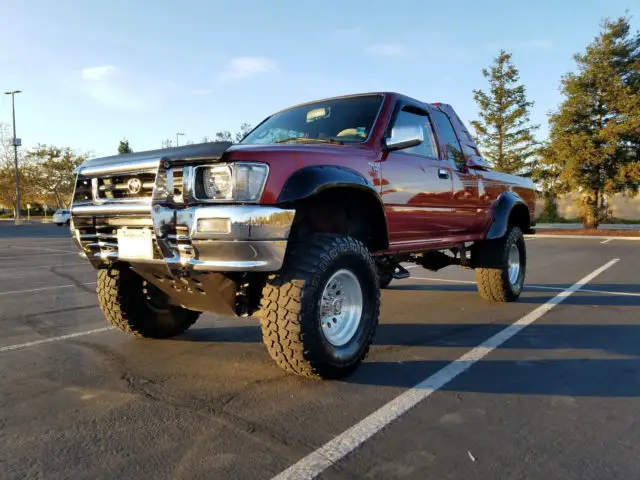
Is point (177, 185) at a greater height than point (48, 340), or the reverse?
point (177, 185)

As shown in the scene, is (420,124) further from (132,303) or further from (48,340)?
(48,340)

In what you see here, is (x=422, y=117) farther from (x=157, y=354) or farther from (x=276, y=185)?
(x=157, y=354)

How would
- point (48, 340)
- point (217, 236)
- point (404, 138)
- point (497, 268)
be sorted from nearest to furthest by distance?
point (217, 236) < point (404, 138) < point (48, 340) < point (497, 268)

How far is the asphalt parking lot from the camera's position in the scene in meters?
2.09

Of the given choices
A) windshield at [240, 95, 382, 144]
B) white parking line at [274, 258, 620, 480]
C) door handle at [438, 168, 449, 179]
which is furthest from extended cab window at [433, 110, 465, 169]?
white parking line at [274, 258, 620, 480]

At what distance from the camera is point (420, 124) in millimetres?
4625

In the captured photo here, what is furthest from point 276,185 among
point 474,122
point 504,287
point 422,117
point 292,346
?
point 474,122

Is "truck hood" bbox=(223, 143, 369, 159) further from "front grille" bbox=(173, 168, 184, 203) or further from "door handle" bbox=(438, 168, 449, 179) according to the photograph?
"door handle" bbox=(438, 168, 449, 179)

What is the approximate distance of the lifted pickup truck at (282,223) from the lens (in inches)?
108

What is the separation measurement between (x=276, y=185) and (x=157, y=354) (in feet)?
5.97

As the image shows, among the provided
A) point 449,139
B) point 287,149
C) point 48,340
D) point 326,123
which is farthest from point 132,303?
point 449,139

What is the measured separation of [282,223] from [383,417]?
1177 millimetres

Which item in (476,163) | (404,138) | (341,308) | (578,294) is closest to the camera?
(341,308)

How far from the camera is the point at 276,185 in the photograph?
2.78 m
